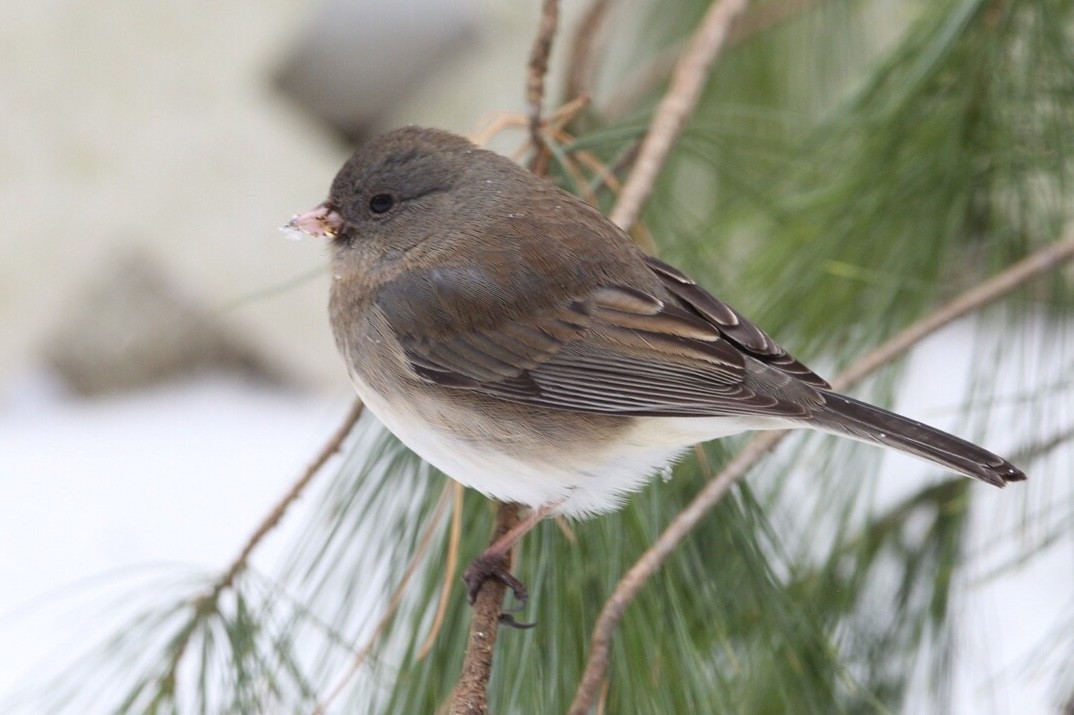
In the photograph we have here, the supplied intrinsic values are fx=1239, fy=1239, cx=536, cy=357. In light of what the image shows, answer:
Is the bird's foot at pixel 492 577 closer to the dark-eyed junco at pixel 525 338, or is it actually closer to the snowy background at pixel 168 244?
the dark-eyed junco at pixel 525 338

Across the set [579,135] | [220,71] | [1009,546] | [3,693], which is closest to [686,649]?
[579,135]

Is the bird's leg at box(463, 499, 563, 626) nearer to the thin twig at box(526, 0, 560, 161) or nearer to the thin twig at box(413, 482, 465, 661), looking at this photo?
the thin twig at box(413, 482, 465, 661)

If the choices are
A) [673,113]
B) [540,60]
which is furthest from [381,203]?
[673,113]

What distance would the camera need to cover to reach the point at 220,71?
294 centimetres

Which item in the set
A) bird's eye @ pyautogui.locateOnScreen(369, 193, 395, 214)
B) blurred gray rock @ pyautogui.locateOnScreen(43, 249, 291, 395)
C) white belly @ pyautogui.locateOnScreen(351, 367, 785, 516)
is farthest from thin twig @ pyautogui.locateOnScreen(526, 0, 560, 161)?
blurred gray rock @ pyautogui.locateOnScreen(43, 249, 291, 395)

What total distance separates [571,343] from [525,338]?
0.16ft

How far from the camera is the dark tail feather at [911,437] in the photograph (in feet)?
3.46

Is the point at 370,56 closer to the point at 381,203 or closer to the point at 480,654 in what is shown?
the point at 381,203

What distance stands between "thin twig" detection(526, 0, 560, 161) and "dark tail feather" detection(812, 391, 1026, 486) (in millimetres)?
469

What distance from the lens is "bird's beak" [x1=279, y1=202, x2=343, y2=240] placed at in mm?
1364

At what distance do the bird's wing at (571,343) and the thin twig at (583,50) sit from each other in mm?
421

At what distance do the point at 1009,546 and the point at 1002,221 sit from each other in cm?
132

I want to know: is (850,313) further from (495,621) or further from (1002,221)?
(495,621)

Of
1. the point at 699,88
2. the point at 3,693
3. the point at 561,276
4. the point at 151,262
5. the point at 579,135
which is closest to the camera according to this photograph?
the point at 561,276
